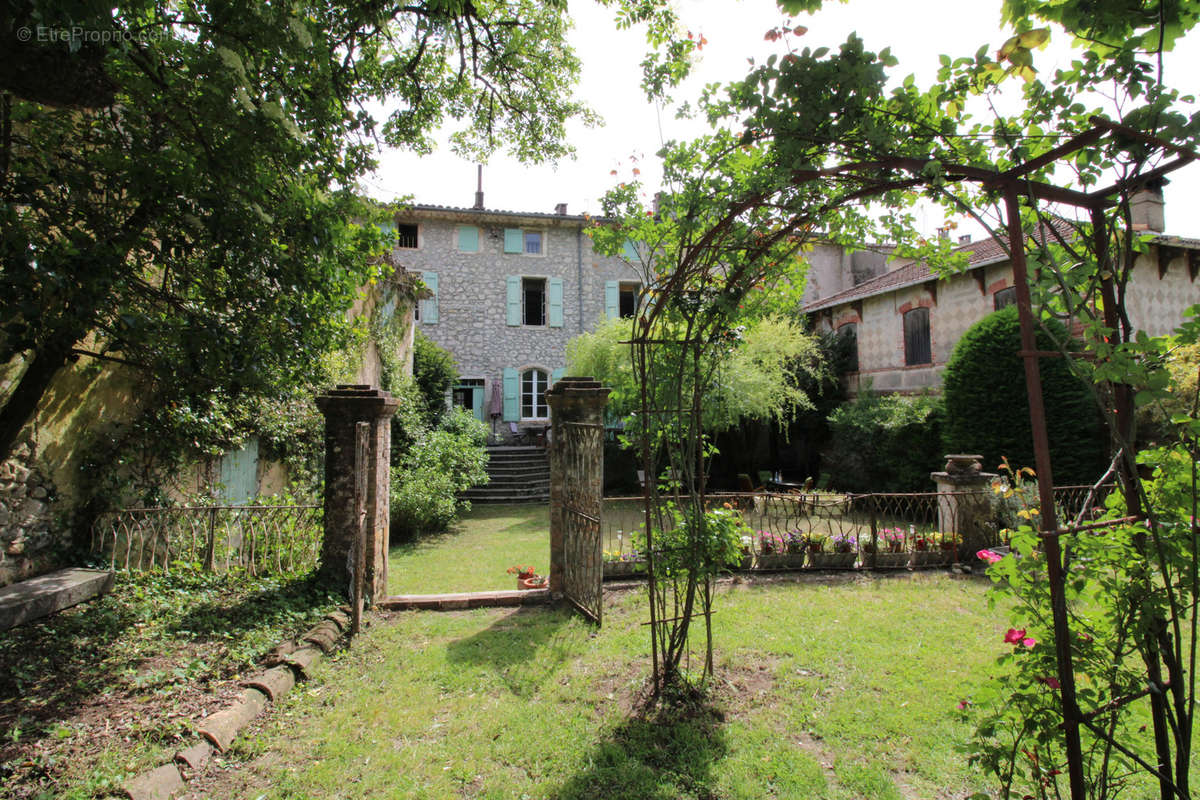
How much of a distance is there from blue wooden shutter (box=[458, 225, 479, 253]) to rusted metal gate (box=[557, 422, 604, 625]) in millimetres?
14188

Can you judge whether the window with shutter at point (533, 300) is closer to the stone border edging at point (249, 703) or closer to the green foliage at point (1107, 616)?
the stone border edging at point (249, 703)

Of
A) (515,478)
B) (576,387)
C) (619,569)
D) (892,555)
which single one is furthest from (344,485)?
(515,478)

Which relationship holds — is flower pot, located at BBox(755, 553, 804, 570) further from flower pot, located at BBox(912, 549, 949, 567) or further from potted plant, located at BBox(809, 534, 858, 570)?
flower pot, located at BBox(912, 549, 949, 567)

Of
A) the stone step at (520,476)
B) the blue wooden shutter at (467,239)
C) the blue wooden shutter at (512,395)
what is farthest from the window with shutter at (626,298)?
the stone step at (520,476)

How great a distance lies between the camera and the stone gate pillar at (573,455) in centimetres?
557

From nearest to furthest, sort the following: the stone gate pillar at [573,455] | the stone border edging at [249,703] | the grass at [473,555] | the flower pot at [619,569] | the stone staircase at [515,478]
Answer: the stone border edging at [249,703], the stone gate pillar at [573,455], the flower pot at [619,569], the grass at [473,555], the stone staircase at [515,478]

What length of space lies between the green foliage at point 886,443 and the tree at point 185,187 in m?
11.0

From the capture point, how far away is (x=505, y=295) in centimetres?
1905

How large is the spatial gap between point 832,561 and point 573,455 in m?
3.70

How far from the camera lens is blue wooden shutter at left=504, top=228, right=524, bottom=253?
19.1 meters

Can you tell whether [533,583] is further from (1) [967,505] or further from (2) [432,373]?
(2) [432,373]

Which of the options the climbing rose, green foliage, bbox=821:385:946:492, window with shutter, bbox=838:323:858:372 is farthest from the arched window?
the climbing rose

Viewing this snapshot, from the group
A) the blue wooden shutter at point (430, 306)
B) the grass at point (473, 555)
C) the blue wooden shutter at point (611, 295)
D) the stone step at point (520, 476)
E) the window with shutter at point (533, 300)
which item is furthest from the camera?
the blue wooden shutter at point (611, 295)

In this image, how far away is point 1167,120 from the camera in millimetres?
1785
